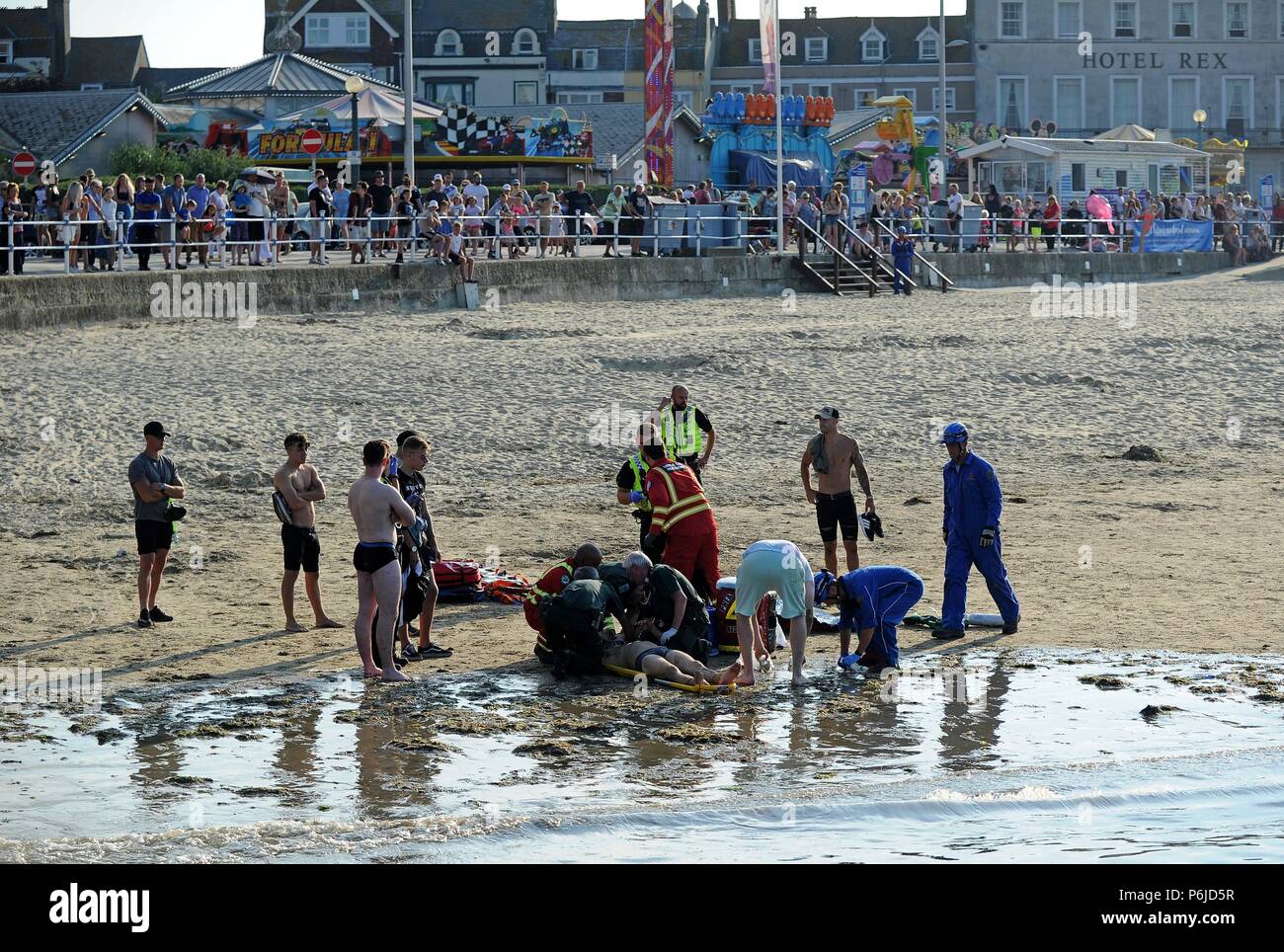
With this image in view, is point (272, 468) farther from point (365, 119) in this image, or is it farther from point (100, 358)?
point (365, 119)

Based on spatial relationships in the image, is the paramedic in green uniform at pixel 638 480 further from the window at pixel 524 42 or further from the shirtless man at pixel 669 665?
the window at pixel 524 42

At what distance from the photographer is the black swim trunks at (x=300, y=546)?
12.1 m

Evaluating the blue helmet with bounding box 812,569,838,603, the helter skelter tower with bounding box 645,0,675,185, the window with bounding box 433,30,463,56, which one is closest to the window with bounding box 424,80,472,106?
the window with bounding box 433,30,463,56

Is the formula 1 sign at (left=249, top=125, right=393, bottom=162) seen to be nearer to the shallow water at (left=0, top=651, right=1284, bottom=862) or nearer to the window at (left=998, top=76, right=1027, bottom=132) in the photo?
the shallow water at (left=0, top=651, right=1284, bottom=862)

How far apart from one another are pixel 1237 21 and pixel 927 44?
39.3 ft

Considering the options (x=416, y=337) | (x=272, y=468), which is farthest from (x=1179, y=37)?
(x=272, y=468)

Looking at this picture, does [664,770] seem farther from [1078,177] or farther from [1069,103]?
[1069,103]

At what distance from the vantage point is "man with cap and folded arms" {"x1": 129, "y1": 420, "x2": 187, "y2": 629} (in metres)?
12.2

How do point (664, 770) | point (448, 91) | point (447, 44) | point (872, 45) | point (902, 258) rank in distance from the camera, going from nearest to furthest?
point (664, 770) → point (902, 258) → point (448, 91) → point (447, 44) → point (872, 45)

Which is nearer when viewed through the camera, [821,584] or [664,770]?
[664,770]

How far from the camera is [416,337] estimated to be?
2403 centimetres

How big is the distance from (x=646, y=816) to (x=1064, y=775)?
92.6 inches

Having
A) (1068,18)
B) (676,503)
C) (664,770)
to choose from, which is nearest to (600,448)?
(676,503)

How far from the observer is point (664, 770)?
31.0 ft
